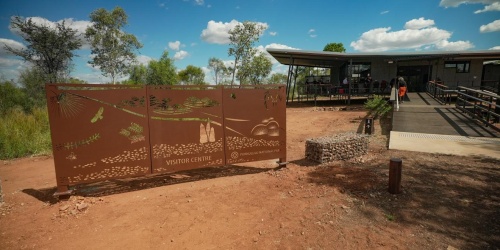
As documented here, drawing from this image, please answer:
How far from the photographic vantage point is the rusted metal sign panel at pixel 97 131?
421cm

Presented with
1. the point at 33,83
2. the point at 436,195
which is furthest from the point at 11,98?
the point at 436,195

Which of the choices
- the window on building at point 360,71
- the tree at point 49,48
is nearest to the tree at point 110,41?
the tree at point 49,48

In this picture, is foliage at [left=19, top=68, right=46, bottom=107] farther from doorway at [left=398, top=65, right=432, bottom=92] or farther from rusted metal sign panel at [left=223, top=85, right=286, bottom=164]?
doorway at [left=398, top=65, right=432, bottom=92]

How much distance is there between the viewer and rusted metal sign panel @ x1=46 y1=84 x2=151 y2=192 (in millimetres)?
4207

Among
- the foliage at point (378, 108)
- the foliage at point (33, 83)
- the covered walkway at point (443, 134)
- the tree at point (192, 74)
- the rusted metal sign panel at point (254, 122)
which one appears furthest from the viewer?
the tree at point (192, 74)

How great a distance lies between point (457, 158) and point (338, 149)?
272 cm

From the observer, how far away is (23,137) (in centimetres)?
925

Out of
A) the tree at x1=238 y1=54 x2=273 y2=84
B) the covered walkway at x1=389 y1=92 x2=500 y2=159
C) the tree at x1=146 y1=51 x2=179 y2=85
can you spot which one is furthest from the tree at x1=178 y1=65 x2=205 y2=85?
the covered walkway at x1=389 y1=92 x2=500 y2=159

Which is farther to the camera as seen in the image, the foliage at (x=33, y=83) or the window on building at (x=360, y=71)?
the window on building at (x=360, y=71)

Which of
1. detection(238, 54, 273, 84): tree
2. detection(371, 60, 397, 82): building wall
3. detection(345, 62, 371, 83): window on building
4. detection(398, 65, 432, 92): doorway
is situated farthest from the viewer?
detection(238, 54, 273, 84): tree

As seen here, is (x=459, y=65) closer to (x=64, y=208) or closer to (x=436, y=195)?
(x=436, y=195)

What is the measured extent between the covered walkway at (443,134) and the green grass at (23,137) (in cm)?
Answer: 1176

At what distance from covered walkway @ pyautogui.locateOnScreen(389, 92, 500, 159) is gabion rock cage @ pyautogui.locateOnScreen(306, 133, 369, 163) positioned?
1.22 m

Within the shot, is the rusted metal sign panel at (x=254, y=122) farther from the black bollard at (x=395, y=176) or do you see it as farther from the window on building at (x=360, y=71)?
the window on building at (x=360, y=71)
